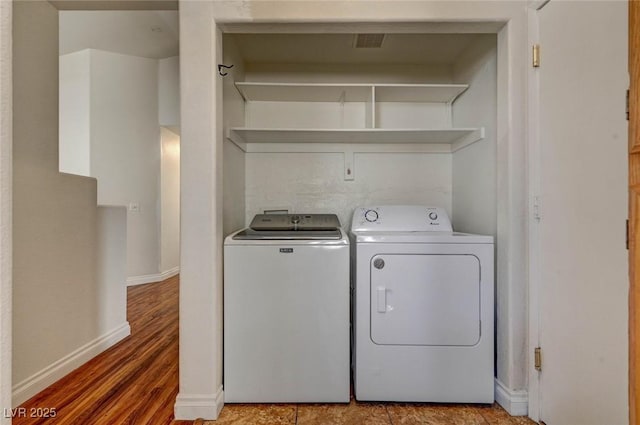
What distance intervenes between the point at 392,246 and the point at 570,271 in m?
0.74

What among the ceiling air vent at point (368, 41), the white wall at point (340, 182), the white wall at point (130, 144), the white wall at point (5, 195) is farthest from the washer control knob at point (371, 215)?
the white wall at point (130, 144)

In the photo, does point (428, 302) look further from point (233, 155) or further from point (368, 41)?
point (368, 41)

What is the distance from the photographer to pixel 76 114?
4.05 m

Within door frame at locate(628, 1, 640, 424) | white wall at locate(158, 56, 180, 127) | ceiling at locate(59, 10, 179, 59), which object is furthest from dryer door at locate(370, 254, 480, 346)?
white wall at locate(158, 56, 180, 127)

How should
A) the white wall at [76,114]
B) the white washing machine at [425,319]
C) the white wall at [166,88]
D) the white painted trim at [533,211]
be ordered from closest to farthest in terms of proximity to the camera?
the white painted trim at [533,211] → the white washing machine at [425,319] → the white wall at [76,114] → the white wall at [166,88]

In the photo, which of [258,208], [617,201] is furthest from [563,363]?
[258,208]

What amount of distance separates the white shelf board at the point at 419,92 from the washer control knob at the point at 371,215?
818 millimetres

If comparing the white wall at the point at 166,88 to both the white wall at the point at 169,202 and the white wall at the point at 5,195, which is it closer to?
the white wall at the point at 169,202

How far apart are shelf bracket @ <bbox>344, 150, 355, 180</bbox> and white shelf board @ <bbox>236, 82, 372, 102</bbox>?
0.40m

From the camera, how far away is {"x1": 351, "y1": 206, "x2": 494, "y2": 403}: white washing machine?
1.62m

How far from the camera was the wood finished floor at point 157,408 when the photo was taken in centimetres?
151

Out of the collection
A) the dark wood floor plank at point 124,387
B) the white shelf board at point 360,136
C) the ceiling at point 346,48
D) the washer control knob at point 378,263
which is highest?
the ceiling at point 346,48

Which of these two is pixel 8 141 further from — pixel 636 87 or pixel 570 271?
pixel 570 271

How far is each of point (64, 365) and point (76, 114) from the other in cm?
343
